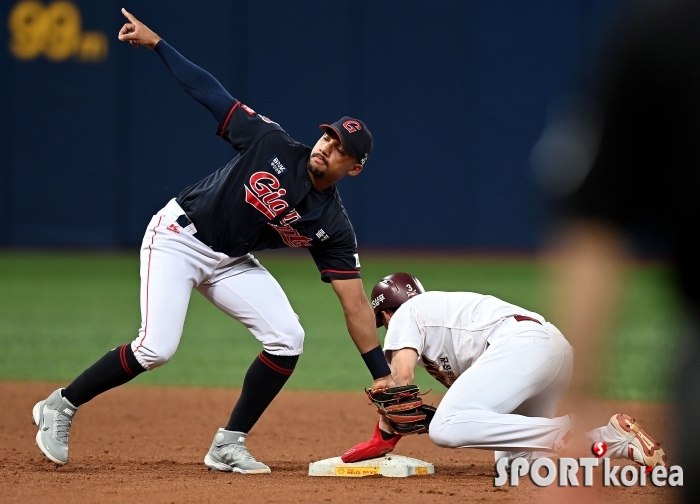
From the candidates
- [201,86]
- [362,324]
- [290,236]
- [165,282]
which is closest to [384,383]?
[362,324]

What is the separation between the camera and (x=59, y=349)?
28.5ft

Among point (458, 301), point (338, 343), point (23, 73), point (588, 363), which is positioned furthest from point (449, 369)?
point (23, 73)

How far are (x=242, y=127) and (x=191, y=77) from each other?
368 mm

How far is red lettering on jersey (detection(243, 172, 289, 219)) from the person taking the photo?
446 cm

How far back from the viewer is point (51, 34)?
1695cm

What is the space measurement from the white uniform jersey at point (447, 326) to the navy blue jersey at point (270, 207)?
360 mm

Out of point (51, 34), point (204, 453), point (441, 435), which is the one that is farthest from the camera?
point (51, 34)

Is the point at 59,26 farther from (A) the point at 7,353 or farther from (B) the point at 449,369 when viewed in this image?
(B) the point at 449,369

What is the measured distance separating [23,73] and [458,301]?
1405 centimetres

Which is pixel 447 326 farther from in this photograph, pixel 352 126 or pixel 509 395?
pixel 352 126

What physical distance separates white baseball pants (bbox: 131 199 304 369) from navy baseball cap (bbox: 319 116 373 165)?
29.7 inches

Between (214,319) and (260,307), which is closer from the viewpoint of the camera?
(260,307)

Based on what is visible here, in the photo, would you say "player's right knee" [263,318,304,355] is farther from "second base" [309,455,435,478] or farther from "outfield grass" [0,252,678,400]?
"outfield grass" [0,252,678,400]

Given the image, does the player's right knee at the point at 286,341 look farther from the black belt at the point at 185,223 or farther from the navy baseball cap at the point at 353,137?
the navy baseball cap at the point at 353,137
